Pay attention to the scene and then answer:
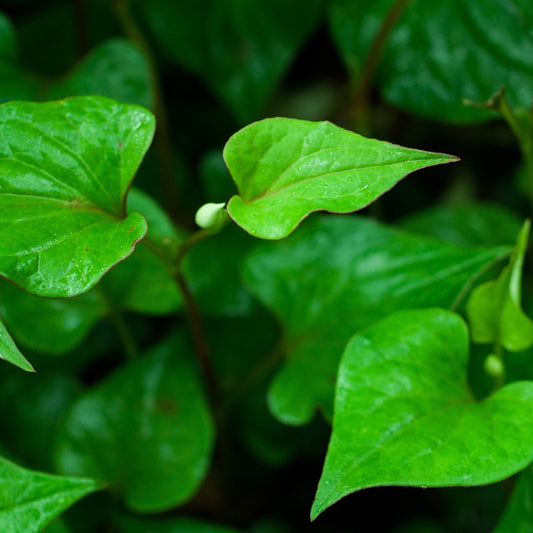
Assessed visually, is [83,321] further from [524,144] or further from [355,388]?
[524,144]

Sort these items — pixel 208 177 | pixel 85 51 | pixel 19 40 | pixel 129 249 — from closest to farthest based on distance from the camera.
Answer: pixel 129 249
pixel 208 177
pixel 85 51
pixel 19 40

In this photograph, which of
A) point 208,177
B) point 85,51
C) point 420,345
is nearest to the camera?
point 420,345

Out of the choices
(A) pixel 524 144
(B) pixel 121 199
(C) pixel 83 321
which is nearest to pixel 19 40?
(C) pixel 83 321

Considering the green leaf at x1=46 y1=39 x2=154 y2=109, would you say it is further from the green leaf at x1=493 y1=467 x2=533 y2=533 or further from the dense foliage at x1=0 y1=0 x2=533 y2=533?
the green leaf at x1=493 y1=467 x2=533 y2=533

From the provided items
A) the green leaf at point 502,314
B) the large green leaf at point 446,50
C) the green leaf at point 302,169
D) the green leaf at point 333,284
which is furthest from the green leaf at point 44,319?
the large green leaf at point 446,50

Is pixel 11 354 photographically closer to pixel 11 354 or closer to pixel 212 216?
pixel 11 354

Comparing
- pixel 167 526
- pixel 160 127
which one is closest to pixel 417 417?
pixel 167 526

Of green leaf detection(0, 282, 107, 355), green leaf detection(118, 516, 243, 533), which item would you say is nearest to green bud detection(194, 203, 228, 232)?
green leaf detection(0, 282, 107, 355)
